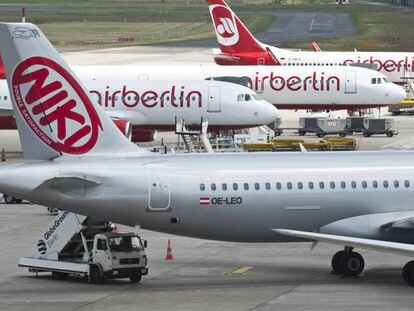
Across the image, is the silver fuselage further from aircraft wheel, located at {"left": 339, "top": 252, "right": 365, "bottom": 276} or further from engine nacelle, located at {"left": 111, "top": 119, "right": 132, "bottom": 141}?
engine nacelle, located at {"left": 111, "top": 119, "right": 132, "bottom": 141}

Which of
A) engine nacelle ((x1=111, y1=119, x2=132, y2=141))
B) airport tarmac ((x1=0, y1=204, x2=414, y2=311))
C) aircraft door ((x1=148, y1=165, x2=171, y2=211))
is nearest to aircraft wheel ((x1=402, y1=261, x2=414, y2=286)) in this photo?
airport tarmac ((x1=0, y1=204, x2=414, y2=311))

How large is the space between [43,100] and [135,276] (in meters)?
6.11

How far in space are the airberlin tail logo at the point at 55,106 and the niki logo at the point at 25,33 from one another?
70 centimetres

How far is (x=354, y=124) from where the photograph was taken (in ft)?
307

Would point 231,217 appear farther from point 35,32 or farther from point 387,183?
point 35,32

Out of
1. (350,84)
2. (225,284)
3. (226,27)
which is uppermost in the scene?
(226,27)

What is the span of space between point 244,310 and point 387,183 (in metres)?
7.83

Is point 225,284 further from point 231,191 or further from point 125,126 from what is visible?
point 125,126

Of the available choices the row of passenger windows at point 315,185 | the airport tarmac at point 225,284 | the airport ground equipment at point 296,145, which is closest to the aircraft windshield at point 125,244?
the airport tarmac at point 225,284

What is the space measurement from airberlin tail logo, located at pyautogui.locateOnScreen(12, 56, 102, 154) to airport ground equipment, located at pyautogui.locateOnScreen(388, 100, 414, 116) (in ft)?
232

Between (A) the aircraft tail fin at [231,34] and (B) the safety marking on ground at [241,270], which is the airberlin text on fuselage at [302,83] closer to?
(A) the aircraft tail fin at [231,34]

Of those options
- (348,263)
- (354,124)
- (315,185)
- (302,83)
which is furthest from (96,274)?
(354,124)

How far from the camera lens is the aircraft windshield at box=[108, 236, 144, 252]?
4053cm

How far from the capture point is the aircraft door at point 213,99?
80.8 metres
